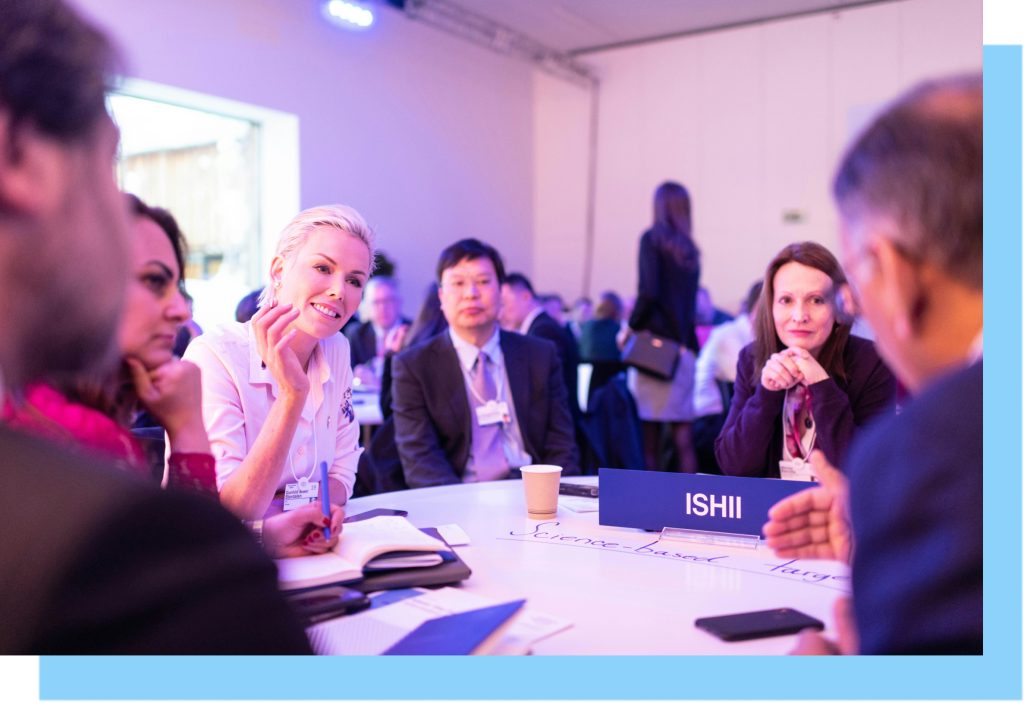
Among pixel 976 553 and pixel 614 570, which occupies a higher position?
pixel 976 553

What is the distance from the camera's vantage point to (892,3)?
5.52 meters

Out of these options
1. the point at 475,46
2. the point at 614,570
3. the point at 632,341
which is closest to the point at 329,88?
the point at 475,46

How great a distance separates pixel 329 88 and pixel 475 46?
1.92 metres

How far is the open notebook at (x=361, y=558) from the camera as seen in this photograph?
3.85 feet

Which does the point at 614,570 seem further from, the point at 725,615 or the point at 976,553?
the point at 976,553

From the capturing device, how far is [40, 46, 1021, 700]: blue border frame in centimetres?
69

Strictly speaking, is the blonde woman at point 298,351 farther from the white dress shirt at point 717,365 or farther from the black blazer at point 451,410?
the white dress shirt at point 717,365

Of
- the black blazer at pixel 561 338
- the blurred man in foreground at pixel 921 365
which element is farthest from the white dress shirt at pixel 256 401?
the black blazer at pixel 561 338

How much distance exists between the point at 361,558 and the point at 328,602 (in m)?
0.12

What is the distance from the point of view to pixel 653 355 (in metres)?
4.12

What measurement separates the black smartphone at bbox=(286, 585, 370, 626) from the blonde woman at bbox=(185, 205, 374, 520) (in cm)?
39

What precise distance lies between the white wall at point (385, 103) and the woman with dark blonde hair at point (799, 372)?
3700 millimetres

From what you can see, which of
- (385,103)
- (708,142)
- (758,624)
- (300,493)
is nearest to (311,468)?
(300,493)

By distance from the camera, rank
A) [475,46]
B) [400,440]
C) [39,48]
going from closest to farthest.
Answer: [39,48] < [400,440] < [475,46]
